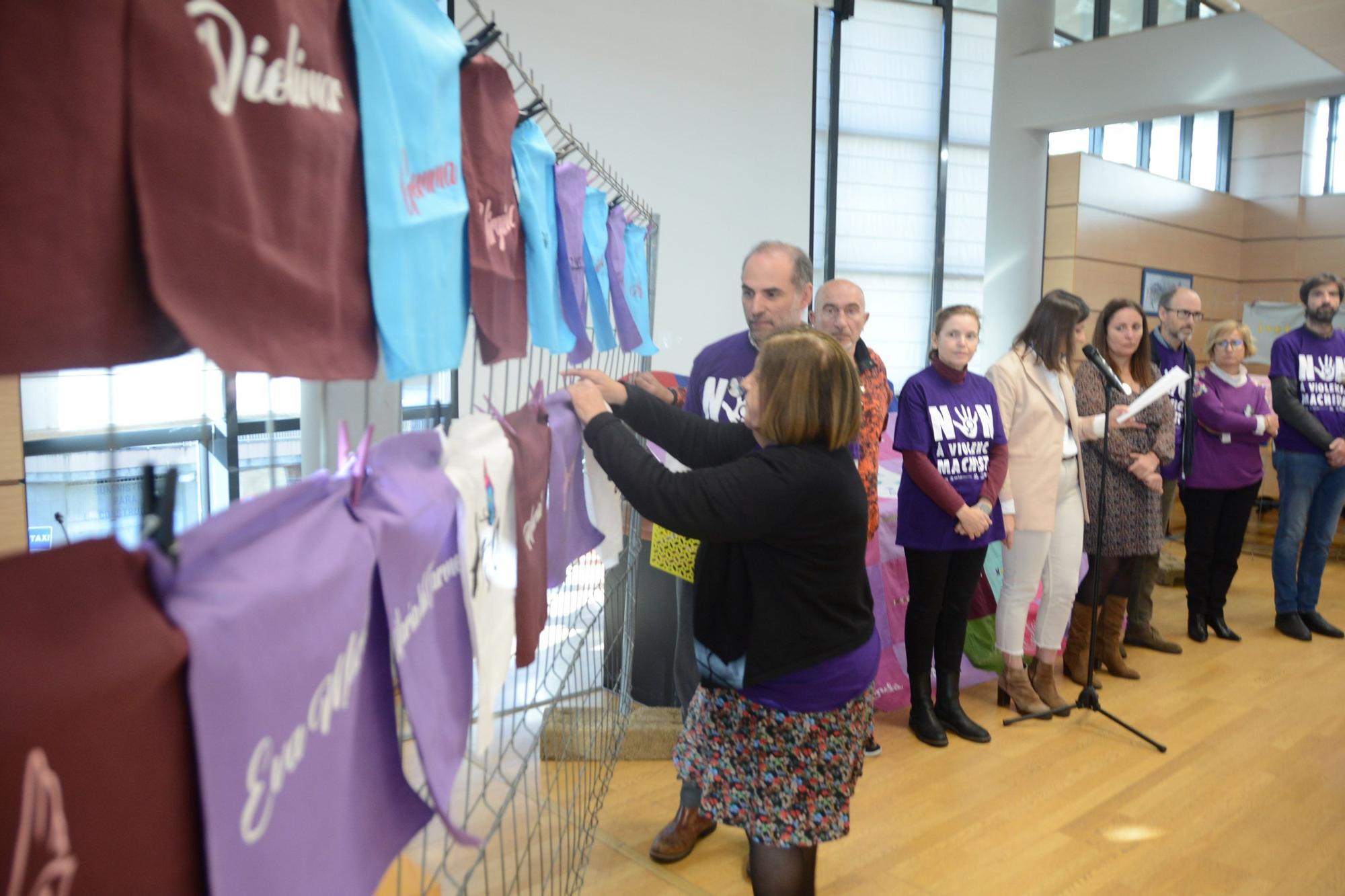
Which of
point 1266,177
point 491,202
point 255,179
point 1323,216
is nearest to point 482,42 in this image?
point 491,202

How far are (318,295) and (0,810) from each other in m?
0.48

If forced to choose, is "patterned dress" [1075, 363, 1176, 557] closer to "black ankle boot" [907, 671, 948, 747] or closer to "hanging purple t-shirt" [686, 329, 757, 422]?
"black ankle boot" [907, 671, 948, 747]

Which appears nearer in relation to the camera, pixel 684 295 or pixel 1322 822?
pixel 1322 822

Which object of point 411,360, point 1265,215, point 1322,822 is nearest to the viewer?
point 411,360

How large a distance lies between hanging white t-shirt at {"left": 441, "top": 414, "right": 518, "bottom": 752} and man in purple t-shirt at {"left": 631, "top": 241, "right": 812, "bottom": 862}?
92 centimetres

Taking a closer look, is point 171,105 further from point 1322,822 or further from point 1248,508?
point 1248,508

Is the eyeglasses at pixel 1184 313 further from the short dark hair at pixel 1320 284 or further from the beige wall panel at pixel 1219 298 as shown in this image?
the beige wall panel at pixel 1219 298

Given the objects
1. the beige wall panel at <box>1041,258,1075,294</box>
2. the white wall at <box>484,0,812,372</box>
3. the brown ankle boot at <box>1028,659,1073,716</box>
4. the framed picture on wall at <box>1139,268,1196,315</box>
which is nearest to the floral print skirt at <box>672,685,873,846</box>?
the brown ankle boot at <box>1028,659,1073,716</box>

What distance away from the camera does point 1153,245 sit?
7.42 meters

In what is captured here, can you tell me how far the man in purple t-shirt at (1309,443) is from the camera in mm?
4250

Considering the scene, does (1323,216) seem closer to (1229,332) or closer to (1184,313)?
(1229,332)

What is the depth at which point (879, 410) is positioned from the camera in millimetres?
2869

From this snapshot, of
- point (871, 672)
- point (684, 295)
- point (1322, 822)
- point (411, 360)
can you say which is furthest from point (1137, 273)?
point (411, 360)

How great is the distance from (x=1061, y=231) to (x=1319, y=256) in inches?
130
